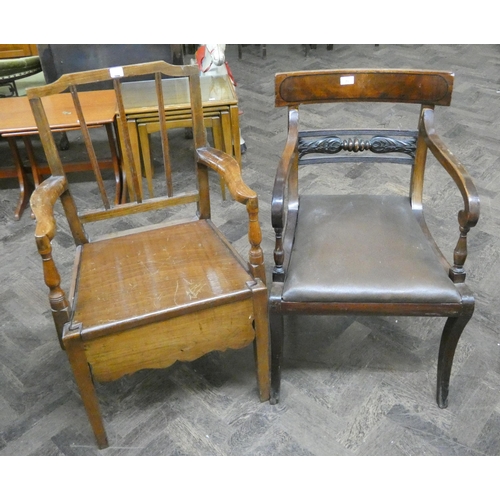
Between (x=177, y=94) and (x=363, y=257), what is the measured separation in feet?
4.62

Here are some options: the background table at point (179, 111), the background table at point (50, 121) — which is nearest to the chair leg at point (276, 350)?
the background table at point (179, 111)

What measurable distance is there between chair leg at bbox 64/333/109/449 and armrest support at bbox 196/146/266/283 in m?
0.47

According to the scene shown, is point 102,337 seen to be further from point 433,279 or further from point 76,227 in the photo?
point 433,279

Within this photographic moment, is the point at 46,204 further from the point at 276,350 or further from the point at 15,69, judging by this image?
the point at 15,69

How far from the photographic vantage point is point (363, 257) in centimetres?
133

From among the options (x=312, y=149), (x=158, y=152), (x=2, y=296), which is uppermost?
(x=312, y=149)

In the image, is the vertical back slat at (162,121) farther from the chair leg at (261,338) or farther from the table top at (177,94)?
the table top at (177,94)

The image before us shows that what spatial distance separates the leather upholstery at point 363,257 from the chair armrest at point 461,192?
0.05 m

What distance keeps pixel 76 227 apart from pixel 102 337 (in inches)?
16.4

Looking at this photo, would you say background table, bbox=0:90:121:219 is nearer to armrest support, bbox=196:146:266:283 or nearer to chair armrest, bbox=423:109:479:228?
armrest support, bbox=196:146:266:283

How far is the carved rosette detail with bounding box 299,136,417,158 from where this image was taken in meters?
1.51

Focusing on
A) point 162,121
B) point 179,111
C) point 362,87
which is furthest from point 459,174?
point 179,111

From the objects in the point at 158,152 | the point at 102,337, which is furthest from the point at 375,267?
the point at 158,152

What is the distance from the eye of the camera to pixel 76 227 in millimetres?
1461
